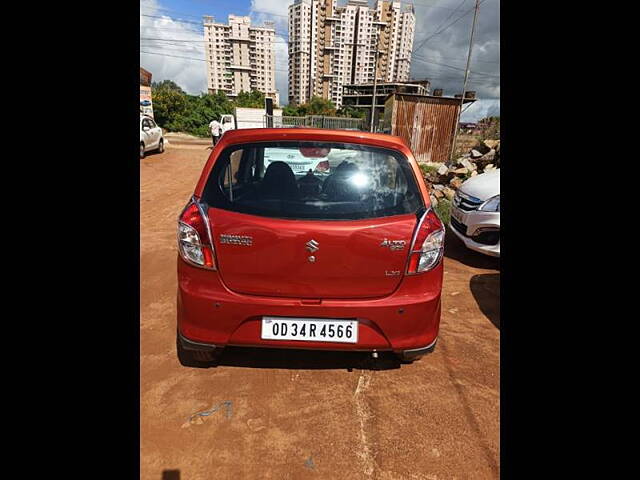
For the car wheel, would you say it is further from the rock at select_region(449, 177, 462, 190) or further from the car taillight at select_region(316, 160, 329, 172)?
the rock at select_region(449, 177, 462, 190)

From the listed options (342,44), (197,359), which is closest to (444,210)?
(197,359)

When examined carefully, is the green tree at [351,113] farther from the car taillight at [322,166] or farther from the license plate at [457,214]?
the car taillight at [322,166]

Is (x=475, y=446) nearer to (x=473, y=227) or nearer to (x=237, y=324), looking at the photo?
(x=237, y=324)

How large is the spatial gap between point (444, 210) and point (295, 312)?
5.46 metres

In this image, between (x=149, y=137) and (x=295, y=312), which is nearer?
(x=295, y=312)

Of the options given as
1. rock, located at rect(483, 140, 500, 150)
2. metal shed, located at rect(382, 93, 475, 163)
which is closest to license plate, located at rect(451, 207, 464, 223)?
rock, located at rect(483, 140, 500, 150)

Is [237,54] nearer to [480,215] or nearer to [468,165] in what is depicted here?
[468,165]

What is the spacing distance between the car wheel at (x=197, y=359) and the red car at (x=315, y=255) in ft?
0.69

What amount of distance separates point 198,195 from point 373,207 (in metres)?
1.05

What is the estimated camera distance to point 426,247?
1865 mm

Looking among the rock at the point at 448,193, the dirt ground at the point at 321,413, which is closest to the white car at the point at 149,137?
the rock at the point at 448,193
